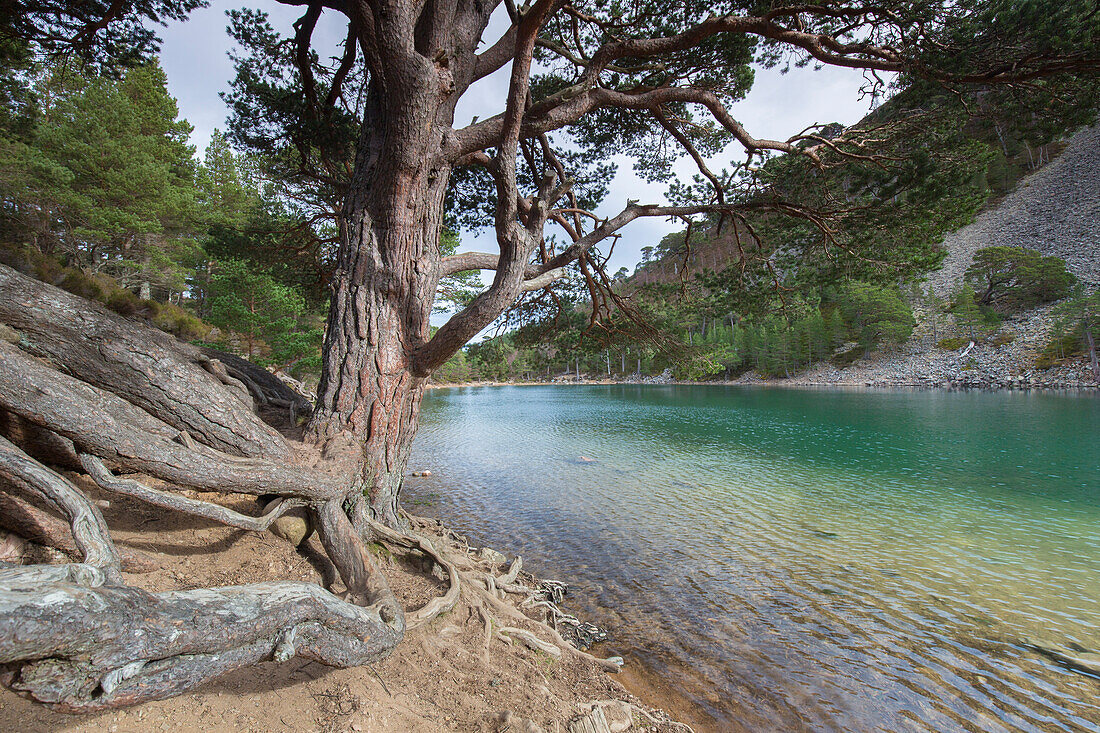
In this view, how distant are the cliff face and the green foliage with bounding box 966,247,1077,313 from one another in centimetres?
229

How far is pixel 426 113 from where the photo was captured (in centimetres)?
340

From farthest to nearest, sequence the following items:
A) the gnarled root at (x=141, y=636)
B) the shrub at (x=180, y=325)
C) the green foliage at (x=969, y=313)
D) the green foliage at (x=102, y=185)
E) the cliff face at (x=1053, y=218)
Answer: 1. the cliff face at (x=1053, y=218)
2. the green foliage at (x=969, y=313)
3. the green foliage at (x=102, y=185)
4. the shrub at (x=180, y=325)
5. the gnarled root at (x=141, y=636)

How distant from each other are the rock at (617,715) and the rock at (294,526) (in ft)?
7.99

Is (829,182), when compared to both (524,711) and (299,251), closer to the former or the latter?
(524,711)

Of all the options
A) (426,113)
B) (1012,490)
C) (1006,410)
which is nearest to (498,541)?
(426,113)

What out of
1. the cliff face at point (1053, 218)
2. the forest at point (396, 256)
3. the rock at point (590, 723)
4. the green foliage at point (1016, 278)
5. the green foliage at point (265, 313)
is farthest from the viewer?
the cliff face at point (1053, 218)

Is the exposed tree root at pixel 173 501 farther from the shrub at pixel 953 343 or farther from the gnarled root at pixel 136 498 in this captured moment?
the shrub at pixel 953 343

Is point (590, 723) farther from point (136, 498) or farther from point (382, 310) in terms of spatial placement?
point (382, 310)

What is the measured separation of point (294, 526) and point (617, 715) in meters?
2.62

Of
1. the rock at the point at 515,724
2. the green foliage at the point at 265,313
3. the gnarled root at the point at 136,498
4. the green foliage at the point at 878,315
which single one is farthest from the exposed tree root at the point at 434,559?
the green foliage at the point at 878,315

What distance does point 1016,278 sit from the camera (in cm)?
4262

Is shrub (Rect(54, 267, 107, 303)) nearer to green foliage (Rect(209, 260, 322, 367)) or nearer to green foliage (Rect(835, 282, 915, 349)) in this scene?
green foliage (Rect(209, 260, 322, 367))

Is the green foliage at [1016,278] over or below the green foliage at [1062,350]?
over

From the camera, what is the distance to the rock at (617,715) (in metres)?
2.58
